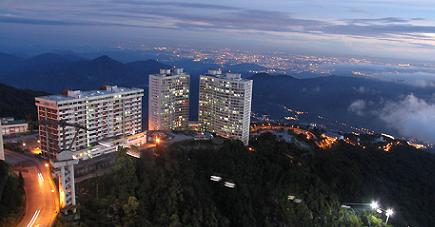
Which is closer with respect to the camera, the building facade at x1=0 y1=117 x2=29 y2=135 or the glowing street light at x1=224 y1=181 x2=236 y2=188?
the glowing street light at x1=224 y1=181 x2=236 y2=188

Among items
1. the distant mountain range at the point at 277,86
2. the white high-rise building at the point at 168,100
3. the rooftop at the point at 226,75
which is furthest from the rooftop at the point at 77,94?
the distant mountain range at the point at 277,86

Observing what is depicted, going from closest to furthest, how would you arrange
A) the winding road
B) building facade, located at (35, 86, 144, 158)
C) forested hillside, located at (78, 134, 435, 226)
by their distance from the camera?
the winding road < forested hillside, located at (78, 134, 435, 226) < building facade, located at (35, 86, 144, 158)

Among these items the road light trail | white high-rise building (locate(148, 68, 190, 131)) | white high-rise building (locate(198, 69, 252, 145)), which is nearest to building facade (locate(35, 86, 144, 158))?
white high-rise building (locate(148, 68, 190, 131))

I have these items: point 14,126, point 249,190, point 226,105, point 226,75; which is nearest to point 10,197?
point 249,190

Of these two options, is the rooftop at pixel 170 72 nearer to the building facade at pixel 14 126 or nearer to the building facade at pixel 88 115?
the building facade at pixel 88 115

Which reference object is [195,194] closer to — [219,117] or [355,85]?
[219,117]

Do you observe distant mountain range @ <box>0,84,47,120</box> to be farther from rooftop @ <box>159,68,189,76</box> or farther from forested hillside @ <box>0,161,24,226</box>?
forested hillside @ <box>0,161,24,226</box>

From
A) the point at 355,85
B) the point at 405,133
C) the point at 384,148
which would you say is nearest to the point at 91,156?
the point at 384,148

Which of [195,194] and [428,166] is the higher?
[195,194]
